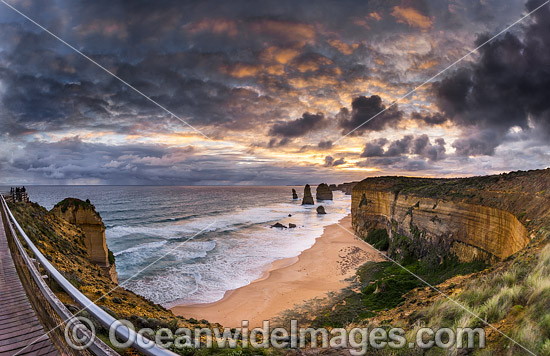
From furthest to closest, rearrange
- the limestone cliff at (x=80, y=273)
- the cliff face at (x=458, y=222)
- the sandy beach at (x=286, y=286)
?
the sandy beach at (x=286, y=286) → the cliff face at (x=458, y=222) → the limestone cliff at (x=80, y=273)

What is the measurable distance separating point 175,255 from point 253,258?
9.68 metres

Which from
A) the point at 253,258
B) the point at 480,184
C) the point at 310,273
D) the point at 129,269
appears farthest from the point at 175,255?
the point at 480,184

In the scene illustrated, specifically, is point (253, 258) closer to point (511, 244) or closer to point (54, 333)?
point (511, 244)

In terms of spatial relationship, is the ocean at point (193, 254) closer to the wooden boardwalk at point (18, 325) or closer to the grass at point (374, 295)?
the grass at point (374, 295)

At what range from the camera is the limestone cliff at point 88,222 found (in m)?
20.1

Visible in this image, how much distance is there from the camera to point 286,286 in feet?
69.6

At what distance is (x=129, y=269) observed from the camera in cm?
2680

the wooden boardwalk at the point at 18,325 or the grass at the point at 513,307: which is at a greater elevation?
the wooden boardwalk at the point at 18,325

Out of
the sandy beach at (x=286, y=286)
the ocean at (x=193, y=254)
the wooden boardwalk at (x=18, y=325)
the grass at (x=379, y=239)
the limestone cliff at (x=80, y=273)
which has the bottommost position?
the ocean at (x=193, y=254)

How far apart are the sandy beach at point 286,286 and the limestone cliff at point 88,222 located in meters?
7.68

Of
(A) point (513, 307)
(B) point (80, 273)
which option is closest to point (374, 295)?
(A) point (513, 307)

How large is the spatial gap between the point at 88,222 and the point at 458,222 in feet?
91.6

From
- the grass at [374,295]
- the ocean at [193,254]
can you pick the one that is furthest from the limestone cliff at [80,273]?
the grass at [374,295]

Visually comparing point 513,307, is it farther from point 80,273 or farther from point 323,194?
point 323,194
